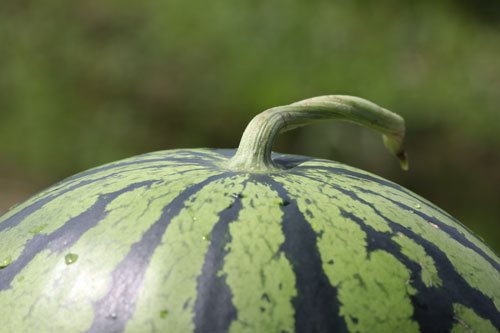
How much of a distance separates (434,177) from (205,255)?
3.65 meters

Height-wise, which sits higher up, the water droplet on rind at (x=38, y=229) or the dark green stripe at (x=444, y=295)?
the water droplet on rind at (x=38, y=229)

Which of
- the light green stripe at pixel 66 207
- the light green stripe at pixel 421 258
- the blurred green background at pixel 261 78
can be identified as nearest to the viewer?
the light green stripe at pixel 421 258

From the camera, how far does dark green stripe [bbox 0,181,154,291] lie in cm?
117

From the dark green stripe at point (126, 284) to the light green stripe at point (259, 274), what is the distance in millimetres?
144

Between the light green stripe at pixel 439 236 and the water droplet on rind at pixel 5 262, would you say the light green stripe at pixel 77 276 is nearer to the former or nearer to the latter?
the water droplet on rind at pixel 5 262

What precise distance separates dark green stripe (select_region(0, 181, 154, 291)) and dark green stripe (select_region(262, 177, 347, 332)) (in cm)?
39

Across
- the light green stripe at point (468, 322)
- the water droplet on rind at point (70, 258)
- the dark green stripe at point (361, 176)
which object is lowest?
the light green stripe at point (468, 322)

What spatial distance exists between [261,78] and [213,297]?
→ 3716 mm

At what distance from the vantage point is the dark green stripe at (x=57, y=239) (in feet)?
3.85

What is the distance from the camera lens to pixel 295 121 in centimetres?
154

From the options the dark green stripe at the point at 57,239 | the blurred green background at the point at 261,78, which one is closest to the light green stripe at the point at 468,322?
the dark green stripe at the point at 57,239

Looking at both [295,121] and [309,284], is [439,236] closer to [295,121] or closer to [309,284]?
[309,284]

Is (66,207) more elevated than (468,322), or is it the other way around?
(66,207)

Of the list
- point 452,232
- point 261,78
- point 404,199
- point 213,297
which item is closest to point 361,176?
point 404,199
